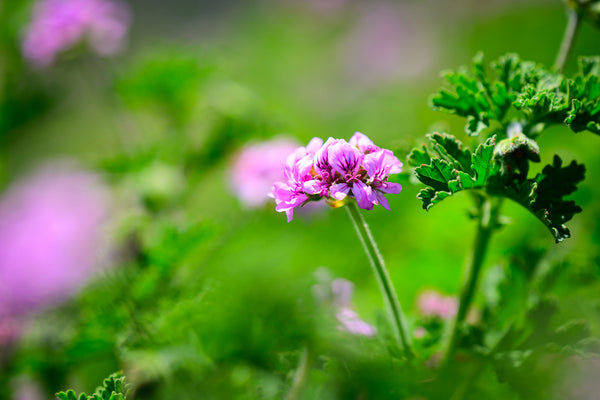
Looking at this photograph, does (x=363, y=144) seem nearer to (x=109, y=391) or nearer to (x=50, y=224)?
(x=109, y=391)

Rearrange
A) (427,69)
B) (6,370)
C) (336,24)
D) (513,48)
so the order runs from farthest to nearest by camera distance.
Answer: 1. (336,24)
2. (427,69)
3. (513,48)
4. (6,370)

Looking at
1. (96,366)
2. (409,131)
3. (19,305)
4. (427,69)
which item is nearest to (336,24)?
(427,69)

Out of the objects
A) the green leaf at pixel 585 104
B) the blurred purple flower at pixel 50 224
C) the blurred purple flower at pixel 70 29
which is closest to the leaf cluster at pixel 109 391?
the green leaf at pixel 585 104

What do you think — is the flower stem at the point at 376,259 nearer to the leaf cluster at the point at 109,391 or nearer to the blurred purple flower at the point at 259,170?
the leaf cluster at the point at 109,391

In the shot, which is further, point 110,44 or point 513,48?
point 513,48

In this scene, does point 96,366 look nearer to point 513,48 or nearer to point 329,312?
point 329,312

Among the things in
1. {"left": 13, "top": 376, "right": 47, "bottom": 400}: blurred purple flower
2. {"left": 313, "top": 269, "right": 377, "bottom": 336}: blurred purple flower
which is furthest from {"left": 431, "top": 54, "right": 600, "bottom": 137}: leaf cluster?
{"left": 13, "top": 376, "right": 47, "bottom": 400}: blurred purple flower
